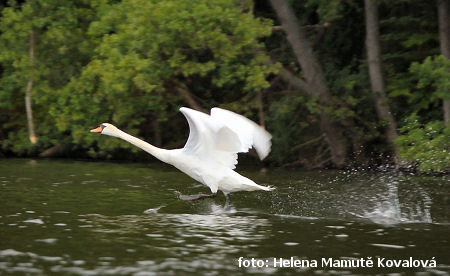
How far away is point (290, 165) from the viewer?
19750 mm

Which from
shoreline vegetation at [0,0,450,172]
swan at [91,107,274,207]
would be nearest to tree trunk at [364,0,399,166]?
shoreline vegetation at [0,0,450,172]

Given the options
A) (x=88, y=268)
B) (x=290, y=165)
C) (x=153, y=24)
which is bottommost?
(x=88, y=268)

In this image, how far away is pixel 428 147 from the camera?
16312mm

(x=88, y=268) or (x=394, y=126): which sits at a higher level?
(x=394, y=126)

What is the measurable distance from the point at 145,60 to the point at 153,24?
86 cm

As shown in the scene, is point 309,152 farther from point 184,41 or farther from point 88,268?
point 88,268

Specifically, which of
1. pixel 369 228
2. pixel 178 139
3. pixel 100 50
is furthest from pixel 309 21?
pixel 369 228

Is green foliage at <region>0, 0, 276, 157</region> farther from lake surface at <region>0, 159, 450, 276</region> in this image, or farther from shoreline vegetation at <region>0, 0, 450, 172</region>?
lake surface at <region>0, 159, 450, 276</region>

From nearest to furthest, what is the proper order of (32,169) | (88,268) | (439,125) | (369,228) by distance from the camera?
(88,268), (369,228), (439,125), (32,169)

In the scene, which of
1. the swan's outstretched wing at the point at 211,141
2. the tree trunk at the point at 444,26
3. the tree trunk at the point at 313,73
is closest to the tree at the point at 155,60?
the tree trunk at the point at 313,73

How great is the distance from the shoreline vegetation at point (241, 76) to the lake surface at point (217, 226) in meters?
2.27

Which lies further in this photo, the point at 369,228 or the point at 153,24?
the point at 153,24

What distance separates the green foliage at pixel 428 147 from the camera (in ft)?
52.8

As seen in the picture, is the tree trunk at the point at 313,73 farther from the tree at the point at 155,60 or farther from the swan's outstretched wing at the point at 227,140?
the swan's outstretched wing at the point at 227,140
